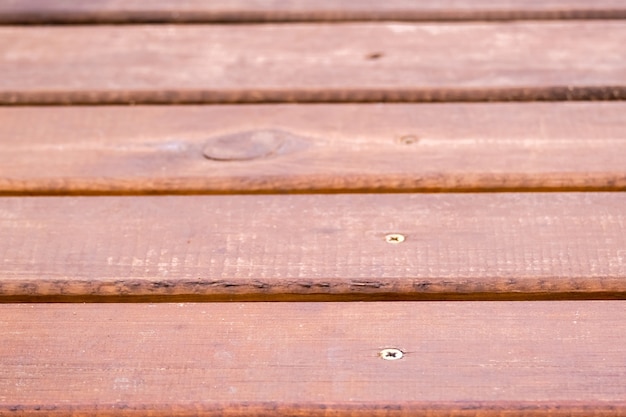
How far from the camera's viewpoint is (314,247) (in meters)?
0.98

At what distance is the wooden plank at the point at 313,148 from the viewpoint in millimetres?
1088

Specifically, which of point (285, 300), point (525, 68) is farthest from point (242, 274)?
point (525, 68)

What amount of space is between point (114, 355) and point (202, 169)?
0.31m

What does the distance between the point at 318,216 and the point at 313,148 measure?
0.15 m

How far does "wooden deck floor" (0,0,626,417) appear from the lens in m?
0.83

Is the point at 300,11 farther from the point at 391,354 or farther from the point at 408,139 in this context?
the point at 391,354

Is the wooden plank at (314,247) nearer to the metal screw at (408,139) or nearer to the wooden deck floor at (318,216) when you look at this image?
the wooden deck floor at (318,216)

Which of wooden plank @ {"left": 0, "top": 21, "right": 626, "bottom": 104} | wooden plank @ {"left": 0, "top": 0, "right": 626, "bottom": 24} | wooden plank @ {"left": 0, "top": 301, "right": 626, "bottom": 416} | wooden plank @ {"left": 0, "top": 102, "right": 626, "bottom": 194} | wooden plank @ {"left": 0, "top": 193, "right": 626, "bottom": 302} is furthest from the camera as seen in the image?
wooden plank @ {"left": 0, "top": 0, "right": 626, "bottom": 24}

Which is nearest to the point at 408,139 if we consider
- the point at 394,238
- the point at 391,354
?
the point at 394,238

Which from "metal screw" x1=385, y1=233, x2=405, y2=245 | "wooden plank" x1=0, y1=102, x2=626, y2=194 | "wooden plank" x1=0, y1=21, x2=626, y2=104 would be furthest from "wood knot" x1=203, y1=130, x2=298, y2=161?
"metal screw" x1=385, y1=233, x2=405, y2=245

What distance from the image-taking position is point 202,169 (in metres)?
1.12

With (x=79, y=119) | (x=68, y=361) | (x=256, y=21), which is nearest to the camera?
(x=68, y=361)

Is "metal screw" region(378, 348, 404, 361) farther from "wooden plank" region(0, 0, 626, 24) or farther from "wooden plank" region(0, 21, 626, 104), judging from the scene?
"wooden plank" region(0, 0, 626, 24)

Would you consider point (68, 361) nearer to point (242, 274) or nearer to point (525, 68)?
point (242, 274)
